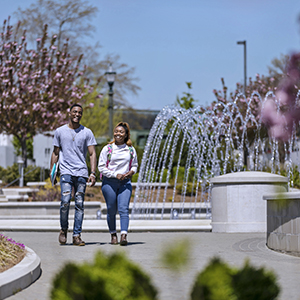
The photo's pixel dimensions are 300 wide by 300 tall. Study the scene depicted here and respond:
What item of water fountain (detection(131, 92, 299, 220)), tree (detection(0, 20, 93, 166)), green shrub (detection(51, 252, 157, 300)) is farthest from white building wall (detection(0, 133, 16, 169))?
green shrub (detection(51, 252, 157, 300))

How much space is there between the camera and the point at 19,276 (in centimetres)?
474

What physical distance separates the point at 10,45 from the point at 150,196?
10347mm

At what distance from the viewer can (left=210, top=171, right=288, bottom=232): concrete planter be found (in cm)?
985

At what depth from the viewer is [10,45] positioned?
25.2m

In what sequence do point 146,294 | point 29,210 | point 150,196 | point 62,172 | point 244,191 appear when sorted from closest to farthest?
point 146,294 < point 62,172 < point 244,191 < point 29,210 < point 150,196

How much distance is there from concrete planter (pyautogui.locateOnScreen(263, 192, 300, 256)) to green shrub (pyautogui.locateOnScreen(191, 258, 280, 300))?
4.03 meters

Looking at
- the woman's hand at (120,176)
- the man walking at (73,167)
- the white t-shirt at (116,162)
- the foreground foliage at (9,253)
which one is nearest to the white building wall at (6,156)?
the man walking at (73,167)

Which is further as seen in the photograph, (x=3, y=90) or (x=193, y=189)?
(x=3, y=90)

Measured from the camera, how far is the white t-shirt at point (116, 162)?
313 inches

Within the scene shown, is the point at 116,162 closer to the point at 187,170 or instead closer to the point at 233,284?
the point at 233,284

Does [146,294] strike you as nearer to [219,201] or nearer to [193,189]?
[219,201]

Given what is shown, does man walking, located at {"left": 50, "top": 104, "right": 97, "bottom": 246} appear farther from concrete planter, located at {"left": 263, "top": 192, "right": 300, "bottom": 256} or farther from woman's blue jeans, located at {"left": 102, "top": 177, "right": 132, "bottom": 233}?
concrete planter, located at {"left": 263, "top": 192, "right": 300, "bottom": 256}

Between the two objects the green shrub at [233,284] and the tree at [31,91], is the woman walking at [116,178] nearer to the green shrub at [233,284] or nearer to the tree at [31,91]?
the green shrub at [233,284]

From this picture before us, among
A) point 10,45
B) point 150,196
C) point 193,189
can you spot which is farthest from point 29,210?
point 10,45
